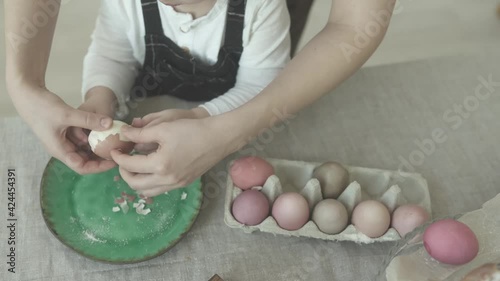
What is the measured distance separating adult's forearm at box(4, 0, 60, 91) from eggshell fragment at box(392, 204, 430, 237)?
507 millimetres

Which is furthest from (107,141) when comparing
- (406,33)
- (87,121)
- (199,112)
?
(406,33)

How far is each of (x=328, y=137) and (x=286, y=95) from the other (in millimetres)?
164

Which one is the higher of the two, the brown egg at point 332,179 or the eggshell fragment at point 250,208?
the brown egg at point 332,179

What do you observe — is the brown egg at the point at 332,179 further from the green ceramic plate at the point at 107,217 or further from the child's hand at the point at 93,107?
the child's hand at the point at 93,107

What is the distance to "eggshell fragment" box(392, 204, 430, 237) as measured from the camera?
681mm

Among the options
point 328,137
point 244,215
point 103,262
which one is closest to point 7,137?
point 103,262

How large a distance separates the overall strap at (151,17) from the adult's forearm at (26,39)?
14cm

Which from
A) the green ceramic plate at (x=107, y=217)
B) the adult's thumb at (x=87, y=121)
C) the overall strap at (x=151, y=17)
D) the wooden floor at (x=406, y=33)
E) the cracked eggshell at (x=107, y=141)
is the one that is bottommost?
the wooden floor at (x=406, y=33)

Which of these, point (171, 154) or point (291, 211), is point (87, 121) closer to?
point (171, 154)

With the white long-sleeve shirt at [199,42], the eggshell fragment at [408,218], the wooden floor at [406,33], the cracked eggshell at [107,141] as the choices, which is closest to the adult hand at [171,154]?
the cracked eggshell at [107,141]

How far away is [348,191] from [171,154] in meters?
0.24

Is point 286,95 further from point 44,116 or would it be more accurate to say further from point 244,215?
point 44,116

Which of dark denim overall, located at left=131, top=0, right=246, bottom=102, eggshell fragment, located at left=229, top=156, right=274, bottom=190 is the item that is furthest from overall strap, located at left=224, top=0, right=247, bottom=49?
eggshell fragment, located at left=229, top=156, right=274, bottom=190

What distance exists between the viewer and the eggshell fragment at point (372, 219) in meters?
0.68
